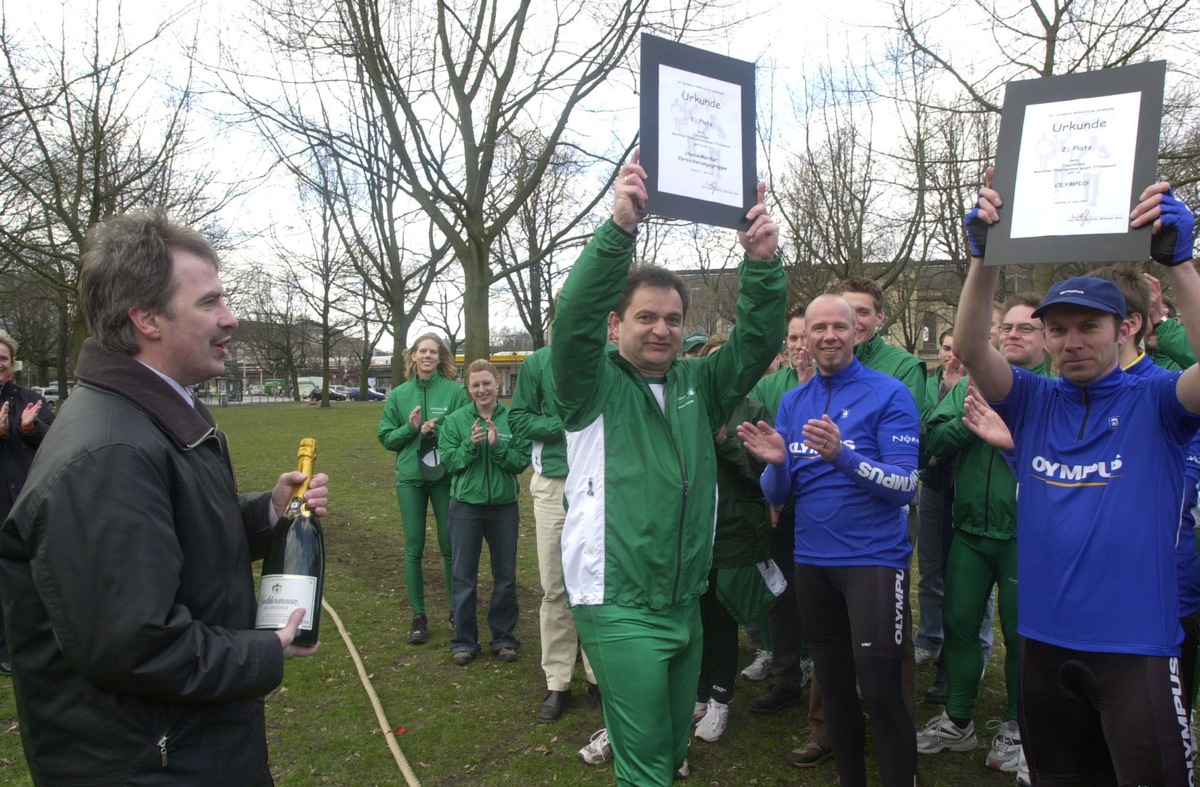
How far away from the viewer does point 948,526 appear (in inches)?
185

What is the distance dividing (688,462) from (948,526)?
268cm

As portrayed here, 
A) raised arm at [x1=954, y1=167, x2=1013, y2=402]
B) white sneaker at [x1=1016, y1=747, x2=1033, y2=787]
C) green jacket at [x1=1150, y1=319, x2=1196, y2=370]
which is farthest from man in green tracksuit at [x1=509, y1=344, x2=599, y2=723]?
green jacket at [x1=1150, y1=319, x2=1196, y2=370]

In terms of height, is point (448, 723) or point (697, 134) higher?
point (697, 134)

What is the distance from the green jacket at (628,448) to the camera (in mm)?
2572

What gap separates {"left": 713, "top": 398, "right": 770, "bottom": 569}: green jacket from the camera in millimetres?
4289

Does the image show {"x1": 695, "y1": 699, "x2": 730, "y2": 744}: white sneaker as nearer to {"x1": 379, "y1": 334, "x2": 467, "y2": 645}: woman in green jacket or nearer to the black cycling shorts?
the black cycling shorts

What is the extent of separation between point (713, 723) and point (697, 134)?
3210 mm

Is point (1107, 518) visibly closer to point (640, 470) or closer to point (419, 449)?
point (640, 470)

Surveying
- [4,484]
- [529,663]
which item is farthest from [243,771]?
[4,484]

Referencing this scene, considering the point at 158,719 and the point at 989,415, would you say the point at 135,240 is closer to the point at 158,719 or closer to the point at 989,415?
the point at 158,719

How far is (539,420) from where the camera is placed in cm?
498

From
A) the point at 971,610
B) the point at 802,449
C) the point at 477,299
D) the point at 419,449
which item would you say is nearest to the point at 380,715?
the point at 419,449

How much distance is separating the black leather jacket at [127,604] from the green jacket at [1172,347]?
15.7 ft

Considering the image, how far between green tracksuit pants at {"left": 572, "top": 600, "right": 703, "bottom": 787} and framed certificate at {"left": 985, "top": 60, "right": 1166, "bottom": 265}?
1.65 meters
